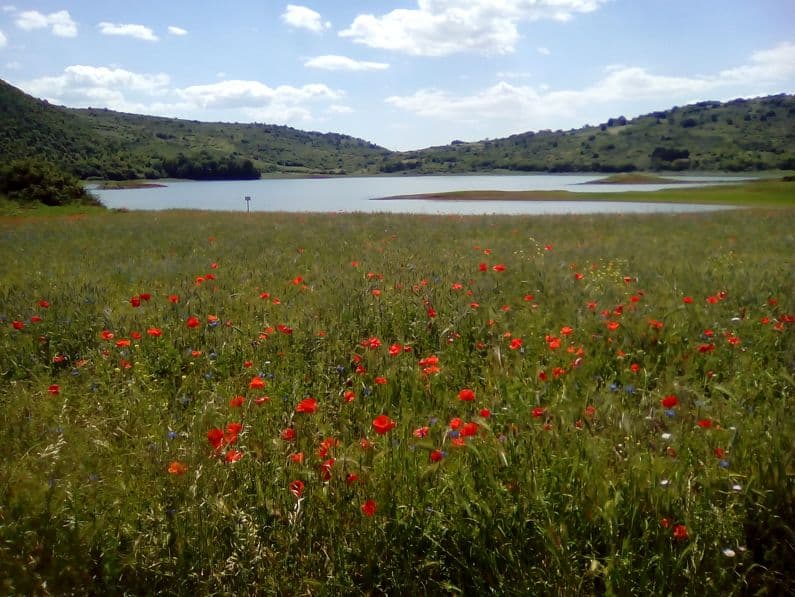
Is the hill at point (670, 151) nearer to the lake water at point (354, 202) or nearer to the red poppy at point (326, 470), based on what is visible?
the lake water at point (354, 202)

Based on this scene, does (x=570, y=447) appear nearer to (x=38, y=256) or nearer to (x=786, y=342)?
(x=786, y=342)

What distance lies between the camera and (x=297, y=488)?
103 inches

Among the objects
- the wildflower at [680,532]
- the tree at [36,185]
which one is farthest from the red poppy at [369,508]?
the tree at [36,185]

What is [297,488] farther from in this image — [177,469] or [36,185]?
[36,185]

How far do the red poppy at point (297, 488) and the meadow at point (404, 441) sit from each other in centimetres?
4

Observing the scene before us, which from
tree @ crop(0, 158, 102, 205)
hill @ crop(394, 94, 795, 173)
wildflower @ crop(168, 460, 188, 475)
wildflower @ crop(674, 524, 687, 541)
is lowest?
wildflower @ crop(674, 524, 687, 541)

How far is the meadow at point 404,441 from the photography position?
226cm

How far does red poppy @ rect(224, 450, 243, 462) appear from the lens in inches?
110

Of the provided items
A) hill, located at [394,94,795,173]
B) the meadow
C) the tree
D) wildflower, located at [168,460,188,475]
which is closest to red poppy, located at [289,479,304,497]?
the meadow

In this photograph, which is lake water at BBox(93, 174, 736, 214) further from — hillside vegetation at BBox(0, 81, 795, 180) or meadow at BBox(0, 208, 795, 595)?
meadow at BBox(0, 208, 795, 595)

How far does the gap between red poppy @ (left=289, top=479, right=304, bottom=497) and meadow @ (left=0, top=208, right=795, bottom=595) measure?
37mm

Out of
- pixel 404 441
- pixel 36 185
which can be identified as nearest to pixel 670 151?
pixel 36 185

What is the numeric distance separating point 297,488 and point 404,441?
0.69 m

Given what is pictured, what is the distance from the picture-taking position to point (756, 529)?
241cm
